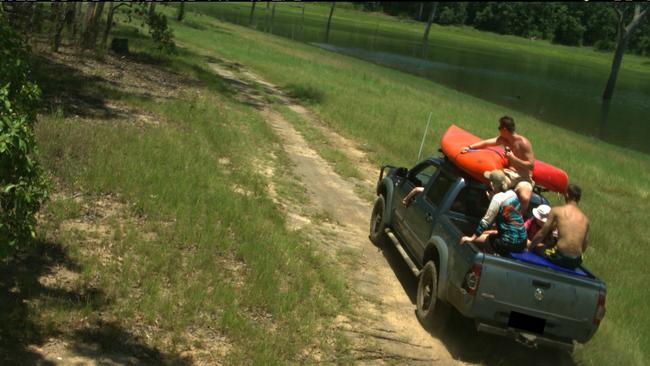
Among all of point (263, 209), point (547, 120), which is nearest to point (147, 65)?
point (263, 209)

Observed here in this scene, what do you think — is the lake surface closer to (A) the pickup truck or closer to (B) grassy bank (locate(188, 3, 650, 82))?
(B) grassy bank (locate(188, 3, 650, 82))

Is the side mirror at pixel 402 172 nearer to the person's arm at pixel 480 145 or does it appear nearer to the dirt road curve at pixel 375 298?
the dirt road curve at pixel 375 298

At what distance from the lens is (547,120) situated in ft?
125

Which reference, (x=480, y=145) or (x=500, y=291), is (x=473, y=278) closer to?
(x=500, y=291)

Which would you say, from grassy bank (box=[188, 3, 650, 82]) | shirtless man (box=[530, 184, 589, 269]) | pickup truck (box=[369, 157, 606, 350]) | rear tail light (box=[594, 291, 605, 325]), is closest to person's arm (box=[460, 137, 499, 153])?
pickup truck (box=[369, 157, 606, 350])

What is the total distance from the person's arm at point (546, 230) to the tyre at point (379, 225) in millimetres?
3044

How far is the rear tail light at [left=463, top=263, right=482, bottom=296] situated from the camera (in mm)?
6602

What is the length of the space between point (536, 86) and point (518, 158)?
161 ft

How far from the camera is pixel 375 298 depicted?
8.34 meters

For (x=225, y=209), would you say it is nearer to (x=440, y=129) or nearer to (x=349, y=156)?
(x=349, y=156)

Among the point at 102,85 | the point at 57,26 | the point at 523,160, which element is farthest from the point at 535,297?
the point at 57,26

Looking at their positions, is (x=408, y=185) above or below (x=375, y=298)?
above

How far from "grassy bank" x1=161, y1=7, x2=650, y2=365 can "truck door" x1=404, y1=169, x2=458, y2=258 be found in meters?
2.26

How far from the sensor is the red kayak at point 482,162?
8.27 m
